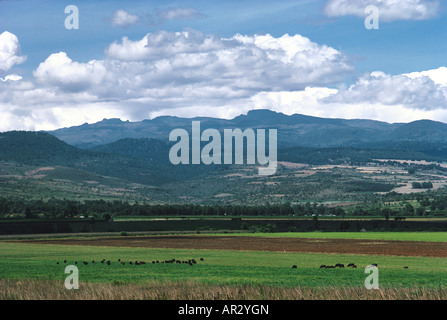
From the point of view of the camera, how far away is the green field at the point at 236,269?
51.0 metres

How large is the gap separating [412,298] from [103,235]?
4746 inches

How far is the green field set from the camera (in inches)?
2008

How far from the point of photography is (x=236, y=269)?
64688 millimetres

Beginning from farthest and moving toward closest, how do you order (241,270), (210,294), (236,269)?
(236,269)
(241,270)
(210,294)

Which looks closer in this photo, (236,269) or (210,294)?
(210,294)

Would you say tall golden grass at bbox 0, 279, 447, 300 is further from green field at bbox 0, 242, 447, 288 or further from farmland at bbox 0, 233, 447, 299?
green field at bbox 0, 242, 447, 288

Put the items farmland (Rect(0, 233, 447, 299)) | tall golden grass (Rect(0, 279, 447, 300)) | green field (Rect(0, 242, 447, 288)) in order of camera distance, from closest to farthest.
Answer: tall golden grass (Rect(0, 279, 447, 300)) < farmland (Rect(0, 233, 447, 299)) < green field (Rect(0, 242, 447, 288))

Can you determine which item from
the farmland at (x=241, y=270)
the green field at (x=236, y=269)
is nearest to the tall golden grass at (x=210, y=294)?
the farmland at (x=241, y=270)

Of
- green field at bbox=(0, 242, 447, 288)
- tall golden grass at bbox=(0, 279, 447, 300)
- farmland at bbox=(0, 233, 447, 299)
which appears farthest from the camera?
green field at bbox=(0, 242, 447, 288)

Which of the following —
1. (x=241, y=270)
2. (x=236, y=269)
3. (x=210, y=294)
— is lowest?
(x=236, y=269)

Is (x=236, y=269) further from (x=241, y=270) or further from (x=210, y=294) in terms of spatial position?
(x=210, y=294)

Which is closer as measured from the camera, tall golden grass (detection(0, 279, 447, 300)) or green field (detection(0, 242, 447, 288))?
tall golden grass (detection(0, 279, 447, 300))

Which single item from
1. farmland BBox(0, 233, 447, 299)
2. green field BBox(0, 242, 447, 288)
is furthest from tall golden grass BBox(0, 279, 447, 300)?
green field BBox(0, 242, 447, 288)

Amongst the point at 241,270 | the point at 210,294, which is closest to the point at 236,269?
the point at 241,270
